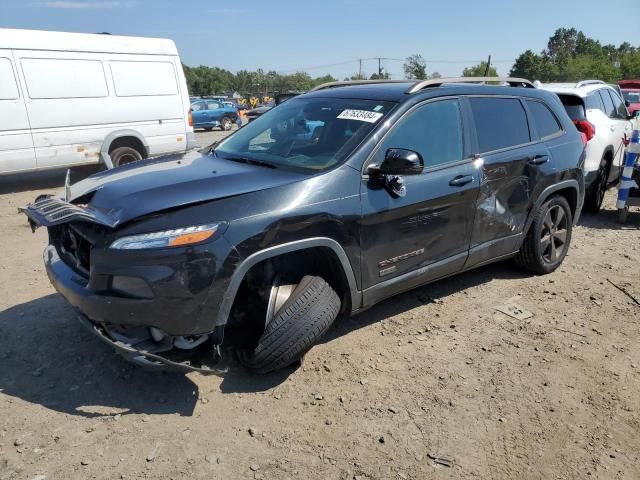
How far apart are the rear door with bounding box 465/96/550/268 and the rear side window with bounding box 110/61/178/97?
724 cm

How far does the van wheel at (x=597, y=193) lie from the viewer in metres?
7.23

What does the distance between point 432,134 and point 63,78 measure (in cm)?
726

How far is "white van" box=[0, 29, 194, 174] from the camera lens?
816 cm

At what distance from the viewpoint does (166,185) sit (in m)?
2.93

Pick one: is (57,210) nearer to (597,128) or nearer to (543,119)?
(543,119)

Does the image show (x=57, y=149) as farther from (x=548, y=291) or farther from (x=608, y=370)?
(x=608, y=370)

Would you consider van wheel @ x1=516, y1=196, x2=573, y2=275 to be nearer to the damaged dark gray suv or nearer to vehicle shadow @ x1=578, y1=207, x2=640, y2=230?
the damaged dark gray suv

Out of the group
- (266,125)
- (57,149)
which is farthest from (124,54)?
(266,125)


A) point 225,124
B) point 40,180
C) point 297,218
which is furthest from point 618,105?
point 225,124

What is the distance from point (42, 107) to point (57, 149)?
723mm

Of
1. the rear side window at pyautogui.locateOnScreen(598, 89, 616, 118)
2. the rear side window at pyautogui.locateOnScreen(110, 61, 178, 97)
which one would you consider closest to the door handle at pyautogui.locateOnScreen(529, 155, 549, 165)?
the rear side window at pyautogui.locateOnScreen(598, 89, 616, 118)

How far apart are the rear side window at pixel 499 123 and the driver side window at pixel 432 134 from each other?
9.9 inches

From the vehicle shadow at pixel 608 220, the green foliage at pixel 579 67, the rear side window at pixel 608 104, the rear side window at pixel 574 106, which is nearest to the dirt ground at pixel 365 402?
the vehicle shadow at pixel 608 220

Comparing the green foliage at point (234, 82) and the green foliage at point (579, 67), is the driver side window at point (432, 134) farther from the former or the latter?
the green foliage at point (234, 82)
